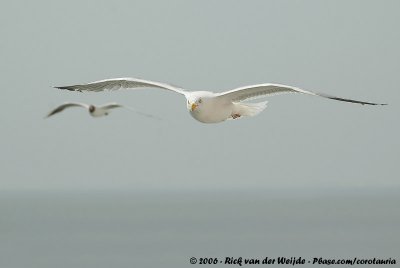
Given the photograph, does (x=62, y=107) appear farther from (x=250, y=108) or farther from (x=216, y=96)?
(x=250, y=108)

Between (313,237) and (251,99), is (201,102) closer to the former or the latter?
(251,99)

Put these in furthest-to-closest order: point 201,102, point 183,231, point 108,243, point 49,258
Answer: point 183,231
point 108,243
point 49,258
point 201,102

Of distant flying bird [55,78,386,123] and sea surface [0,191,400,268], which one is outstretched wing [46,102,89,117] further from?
sea surface [0,191,400,268]

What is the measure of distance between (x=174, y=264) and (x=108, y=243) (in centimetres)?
1440

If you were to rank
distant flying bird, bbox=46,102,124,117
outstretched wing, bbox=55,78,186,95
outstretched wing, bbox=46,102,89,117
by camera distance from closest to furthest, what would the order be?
outstretched wing, bbox=46,102,89,117 → distant flying bird, bbox=46,102,124,117 → outstretched wing, bbox=55,78,186,95

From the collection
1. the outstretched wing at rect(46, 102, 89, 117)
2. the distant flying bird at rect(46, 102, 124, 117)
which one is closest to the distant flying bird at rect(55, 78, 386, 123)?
the distant flying bird at rect(46, 102, 124, 117)

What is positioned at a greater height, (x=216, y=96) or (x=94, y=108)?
(x=94, y=108)

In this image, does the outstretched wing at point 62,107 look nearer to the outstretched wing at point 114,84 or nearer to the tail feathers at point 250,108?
the outstretched wing at point 114,84

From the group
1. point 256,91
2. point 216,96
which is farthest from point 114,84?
point 256,91

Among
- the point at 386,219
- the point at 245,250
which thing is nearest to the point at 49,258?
the point at 245,250

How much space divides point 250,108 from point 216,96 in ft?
4.94

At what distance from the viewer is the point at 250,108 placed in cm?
2180

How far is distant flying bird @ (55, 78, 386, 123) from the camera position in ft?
66.1

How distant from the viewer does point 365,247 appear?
62188 mm
